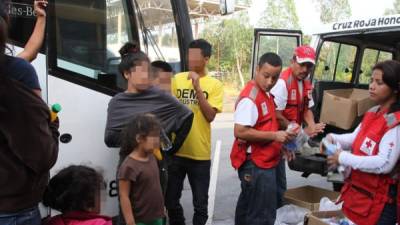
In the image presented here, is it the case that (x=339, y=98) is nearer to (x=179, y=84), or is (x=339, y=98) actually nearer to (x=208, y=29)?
(x=179, y=84)

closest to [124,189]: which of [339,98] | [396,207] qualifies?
[396,207]

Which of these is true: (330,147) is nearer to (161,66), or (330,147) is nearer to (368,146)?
(368,146)

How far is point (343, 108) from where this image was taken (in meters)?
5.84

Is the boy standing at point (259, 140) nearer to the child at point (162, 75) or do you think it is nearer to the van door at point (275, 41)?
the child at point (162, 75)

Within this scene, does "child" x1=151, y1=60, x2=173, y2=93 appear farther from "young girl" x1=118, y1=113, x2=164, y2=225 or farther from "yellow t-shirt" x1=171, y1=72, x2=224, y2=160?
"young girl" x1=118, y1=113, x2=164, y2=225

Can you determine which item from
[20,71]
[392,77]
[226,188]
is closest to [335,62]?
[226,188]

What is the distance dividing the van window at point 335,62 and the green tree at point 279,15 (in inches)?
582

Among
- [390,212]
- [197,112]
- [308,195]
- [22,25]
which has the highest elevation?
[22,25]

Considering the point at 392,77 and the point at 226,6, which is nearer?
the point at 392,77

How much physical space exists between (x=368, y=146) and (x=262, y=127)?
0.89 meters

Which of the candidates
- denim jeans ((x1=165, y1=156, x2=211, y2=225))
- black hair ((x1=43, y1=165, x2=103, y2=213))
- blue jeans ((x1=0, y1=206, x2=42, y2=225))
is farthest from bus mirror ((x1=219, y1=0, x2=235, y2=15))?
blue jeans ((x1=0, y1=206, x2=42, y2=225))

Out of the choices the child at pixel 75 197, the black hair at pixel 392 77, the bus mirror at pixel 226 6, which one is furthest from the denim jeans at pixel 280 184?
the child at pixel 75 197

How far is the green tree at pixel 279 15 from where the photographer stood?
21.7 meters

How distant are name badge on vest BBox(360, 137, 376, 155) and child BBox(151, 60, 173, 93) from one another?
1585 millimetres
